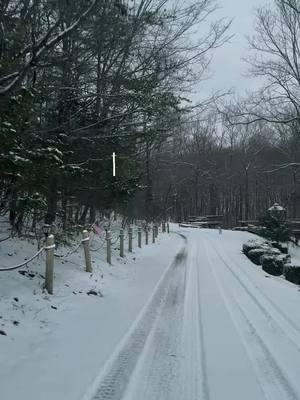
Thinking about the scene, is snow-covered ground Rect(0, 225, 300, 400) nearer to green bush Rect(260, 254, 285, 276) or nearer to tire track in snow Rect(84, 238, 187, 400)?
tire track in snow Rect(84, 238, 187, 400)

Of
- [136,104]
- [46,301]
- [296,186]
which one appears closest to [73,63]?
[136,104]

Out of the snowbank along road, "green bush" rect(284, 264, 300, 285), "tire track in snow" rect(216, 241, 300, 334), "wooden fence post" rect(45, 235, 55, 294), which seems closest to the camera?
the snowbank along road

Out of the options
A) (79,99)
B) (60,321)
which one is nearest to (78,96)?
(79,99)

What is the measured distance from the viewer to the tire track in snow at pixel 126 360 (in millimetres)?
4773

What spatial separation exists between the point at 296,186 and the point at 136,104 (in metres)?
44.5

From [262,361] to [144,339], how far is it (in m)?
1.68

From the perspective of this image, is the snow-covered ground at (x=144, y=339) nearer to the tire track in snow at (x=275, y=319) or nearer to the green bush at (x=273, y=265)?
the tire track in snow at (x=275, y=319)

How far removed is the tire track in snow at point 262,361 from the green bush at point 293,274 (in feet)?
17.3

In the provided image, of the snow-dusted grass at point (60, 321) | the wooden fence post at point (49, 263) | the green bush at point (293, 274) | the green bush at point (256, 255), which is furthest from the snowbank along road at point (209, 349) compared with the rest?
the green bush at point (256, 255)

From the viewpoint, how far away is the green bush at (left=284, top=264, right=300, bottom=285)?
14.0 m

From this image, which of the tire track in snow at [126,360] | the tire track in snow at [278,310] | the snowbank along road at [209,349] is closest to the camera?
the tire track in snow at [126,360]

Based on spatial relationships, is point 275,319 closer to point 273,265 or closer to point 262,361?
point 262,361

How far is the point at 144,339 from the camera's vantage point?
6809 millimetres

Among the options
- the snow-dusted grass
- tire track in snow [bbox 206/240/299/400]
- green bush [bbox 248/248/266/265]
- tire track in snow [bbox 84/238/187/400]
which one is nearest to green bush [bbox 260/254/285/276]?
green bush [bbox 248/248/266/265]
